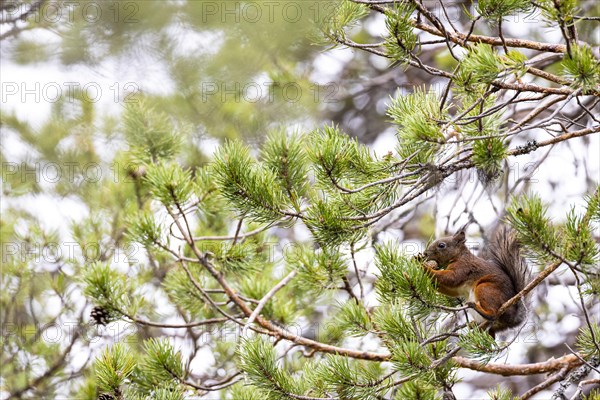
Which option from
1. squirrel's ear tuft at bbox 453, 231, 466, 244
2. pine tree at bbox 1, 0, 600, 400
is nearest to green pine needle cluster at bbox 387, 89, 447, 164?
pine tree at bbox 1, 0, 600, 400

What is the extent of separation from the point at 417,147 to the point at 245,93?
2.13 m

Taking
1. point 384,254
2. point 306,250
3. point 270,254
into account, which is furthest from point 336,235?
point 270,254

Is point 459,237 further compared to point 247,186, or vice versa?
point 459,237

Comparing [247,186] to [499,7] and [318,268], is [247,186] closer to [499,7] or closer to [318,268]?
[318,268]

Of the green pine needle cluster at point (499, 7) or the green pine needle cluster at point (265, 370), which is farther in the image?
the green pine needle cluster at point (265, 370)

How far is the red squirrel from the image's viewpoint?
1.83 m

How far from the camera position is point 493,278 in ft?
6.28

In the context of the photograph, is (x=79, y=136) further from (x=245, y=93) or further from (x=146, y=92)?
(x=245, y=93)

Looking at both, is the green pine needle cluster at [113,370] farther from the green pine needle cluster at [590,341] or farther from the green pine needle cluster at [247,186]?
the green pine needle cluster at [590,341]

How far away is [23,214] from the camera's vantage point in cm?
336

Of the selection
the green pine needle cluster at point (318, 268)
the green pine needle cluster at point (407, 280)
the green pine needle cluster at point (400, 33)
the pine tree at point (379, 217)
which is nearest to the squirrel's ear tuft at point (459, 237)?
the pine tree at point (379, 217)

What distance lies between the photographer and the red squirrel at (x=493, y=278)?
183 centimetres

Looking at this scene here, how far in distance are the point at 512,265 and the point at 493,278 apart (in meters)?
0.06

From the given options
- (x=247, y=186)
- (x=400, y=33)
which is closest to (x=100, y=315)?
(x=247, y=186)
